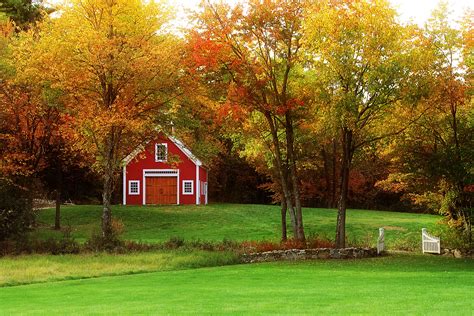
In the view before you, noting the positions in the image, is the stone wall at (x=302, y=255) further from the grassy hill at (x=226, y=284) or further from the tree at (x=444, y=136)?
the tree at (x=444, y=136)

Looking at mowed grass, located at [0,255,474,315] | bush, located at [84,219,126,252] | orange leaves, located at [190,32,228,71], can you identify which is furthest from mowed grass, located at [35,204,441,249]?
mowed grass, located at [0,255,474,315]

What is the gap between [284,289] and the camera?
14555 millimetres

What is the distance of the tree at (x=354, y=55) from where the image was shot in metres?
22.5

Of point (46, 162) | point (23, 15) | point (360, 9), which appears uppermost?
point (23, 15)

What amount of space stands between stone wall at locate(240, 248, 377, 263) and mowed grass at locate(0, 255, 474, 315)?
73.5 inches

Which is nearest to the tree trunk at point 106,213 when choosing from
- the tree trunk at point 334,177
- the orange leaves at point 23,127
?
the orange leaves at point 23,127

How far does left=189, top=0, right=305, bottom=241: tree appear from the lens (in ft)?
81.2

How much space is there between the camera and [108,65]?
25.4 meters

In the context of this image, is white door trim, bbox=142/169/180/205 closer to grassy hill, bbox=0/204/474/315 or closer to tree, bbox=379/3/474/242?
grassy hill, bbox=0/204/474/315

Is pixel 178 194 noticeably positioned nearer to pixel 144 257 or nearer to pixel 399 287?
pixel 144 257

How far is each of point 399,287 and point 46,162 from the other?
24.0m

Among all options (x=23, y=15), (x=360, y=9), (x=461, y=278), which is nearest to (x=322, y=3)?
(x=360, y=9)

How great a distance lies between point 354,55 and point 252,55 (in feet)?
15.0

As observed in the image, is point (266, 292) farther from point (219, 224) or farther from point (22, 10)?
point (22, 10)
